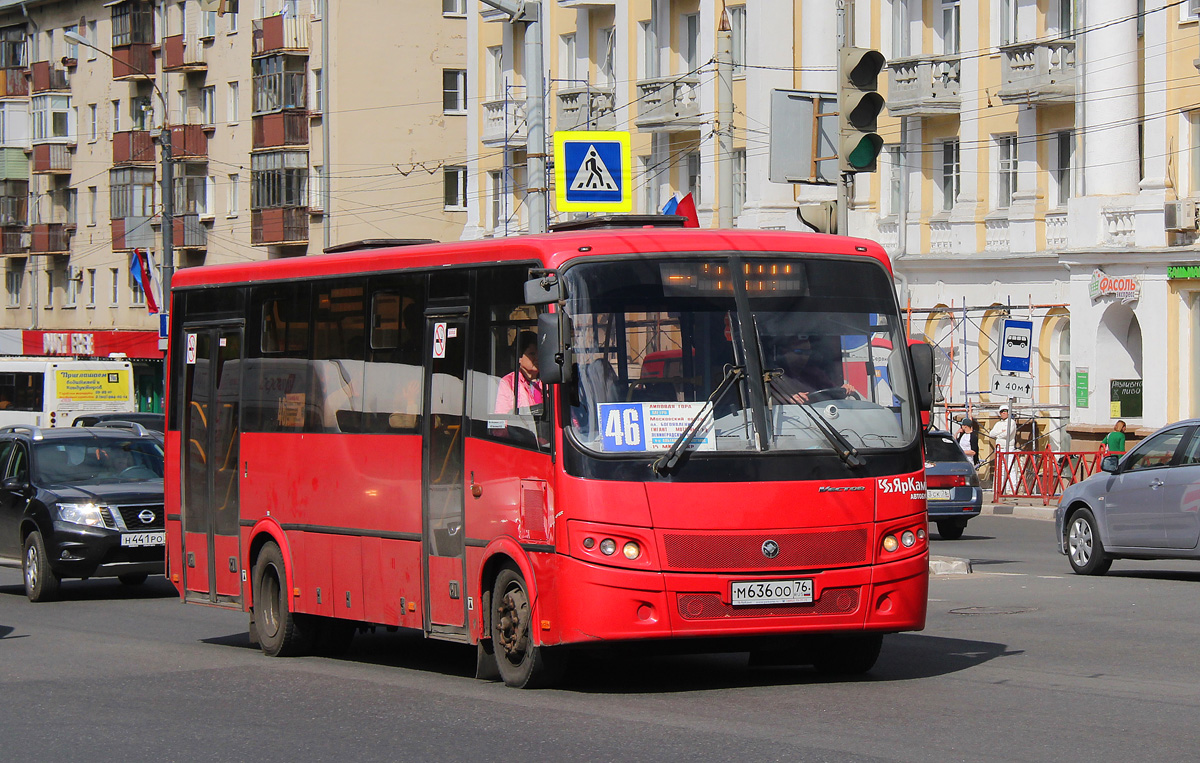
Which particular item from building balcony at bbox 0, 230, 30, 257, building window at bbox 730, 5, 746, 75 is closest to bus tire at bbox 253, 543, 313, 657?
building window at bbox 730, 5, 746, 75

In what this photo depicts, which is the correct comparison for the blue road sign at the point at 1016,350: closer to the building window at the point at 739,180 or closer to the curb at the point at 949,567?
the building window at the point at 739,180

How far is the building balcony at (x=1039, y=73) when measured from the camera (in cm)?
3966

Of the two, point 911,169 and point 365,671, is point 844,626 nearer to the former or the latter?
point 365,671

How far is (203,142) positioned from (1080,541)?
56627mm

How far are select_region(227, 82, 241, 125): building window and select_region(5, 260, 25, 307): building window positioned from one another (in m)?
19.4

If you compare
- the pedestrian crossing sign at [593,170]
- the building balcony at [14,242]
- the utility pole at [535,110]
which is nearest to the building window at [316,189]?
the building balcony at [14,242]

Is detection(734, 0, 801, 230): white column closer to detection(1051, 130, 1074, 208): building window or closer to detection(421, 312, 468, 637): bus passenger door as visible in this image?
detection(1051, 130, 1074, 208): building window

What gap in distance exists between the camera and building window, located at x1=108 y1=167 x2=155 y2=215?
76562 millimetres

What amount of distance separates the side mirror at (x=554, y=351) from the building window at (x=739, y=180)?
1473 inches

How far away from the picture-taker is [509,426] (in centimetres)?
1129

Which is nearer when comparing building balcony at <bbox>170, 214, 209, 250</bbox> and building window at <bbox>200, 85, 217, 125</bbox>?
building window at <bbox>200, 85, 217, 125</bbox>

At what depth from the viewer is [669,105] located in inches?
1970

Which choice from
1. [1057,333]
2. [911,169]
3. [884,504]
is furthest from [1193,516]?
[911,169]

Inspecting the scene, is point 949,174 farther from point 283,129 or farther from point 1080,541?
point 283,129
